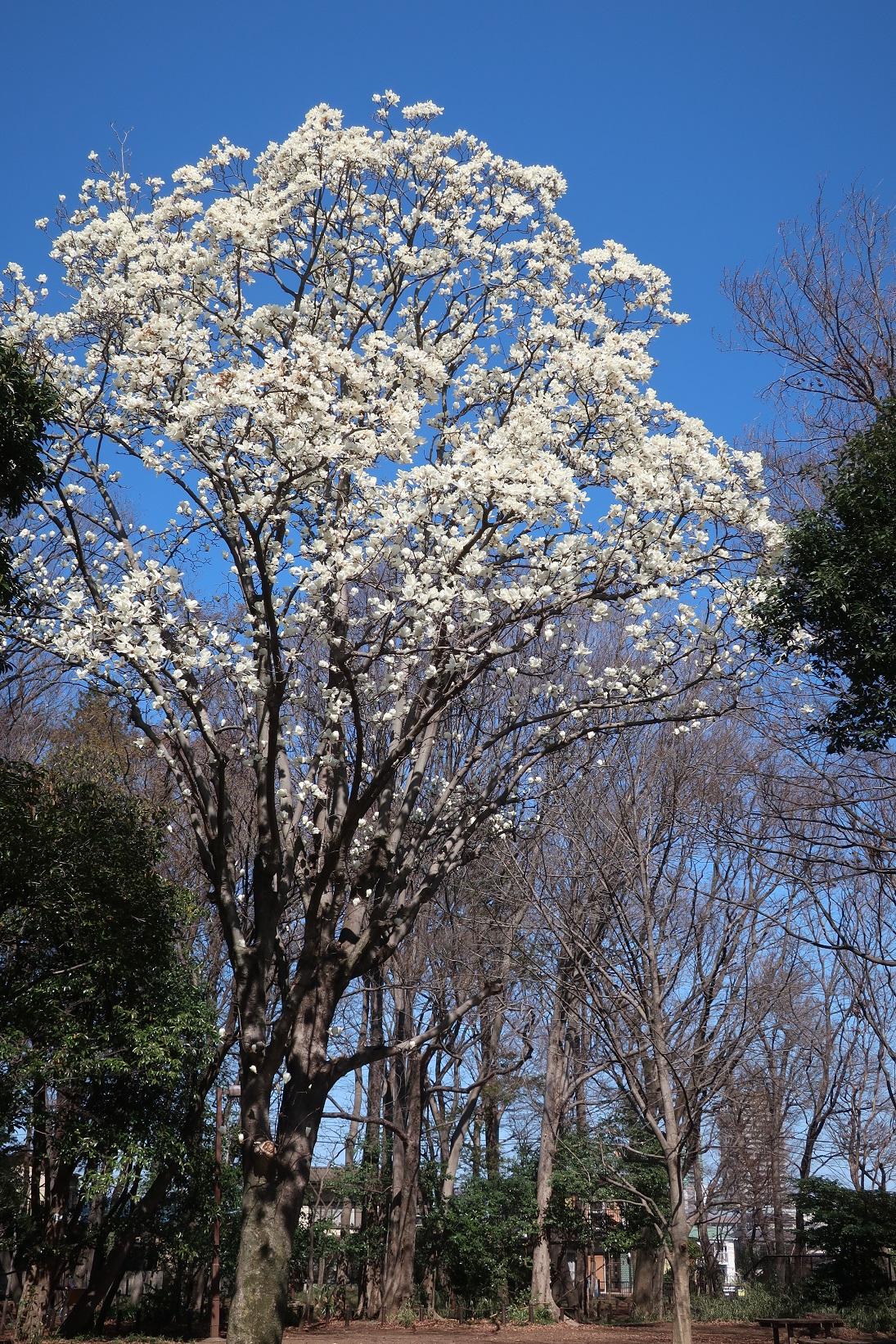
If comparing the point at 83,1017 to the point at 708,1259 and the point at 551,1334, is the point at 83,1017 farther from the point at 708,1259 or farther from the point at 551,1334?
the point at 708,1259

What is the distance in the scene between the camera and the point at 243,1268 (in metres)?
7.34

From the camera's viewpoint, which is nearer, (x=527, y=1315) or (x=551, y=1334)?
(x=551, y=1334)

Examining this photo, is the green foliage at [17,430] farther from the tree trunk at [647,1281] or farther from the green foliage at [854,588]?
the tree trunk at [647,1281]

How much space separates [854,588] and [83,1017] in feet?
34.0

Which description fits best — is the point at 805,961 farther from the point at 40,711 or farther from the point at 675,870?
the point at 40,711

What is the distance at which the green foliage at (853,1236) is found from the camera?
1834cm

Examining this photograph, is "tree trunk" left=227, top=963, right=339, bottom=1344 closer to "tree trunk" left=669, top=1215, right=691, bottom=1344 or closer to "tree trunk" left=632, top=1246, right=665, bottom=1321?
"tree trunk" left=669, top=1215, right=691, bottom=1344

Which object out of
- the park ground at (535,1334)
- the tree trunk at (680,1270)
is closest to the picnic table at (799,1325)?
the park ground at (535,1334)

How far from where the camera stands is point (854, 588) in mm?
6988

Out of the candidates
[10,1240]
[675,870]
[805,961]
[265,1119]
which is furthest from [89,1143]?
[805,961]

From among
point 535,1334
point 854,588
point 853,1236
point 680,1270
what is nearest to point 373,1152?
point 535,1334

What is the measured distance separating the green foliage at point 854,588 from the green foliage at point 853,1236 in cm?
1459

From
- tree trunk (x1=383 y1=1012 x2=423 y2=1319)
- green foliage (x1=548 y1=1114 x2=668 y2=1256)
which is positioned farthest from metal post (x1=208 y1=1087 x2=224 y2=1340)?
green foliage (x1=548 y1=1114 x2=668 y2=1256)

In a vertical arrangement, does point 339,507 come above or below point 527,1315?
above
